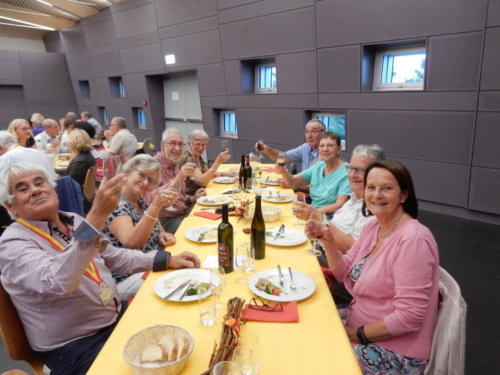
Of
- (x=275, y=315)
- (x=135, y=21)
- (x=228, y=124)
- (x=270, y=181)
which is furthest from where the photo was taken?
(x=135, y=21)

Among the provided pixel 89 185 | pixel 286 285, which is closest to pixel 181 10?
pixel 89 185

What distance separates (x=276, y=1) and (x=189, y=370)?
5886 millimetres

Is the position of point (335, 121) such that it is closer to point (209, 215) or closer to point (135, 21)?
point (209, 215)

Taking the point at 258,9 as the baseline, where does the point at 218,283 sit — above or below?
below

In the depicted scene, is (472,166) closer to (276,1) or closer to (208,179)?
(208,179)

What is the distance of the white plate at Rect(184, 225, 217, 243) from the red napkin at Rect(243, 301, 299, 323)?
0.74m

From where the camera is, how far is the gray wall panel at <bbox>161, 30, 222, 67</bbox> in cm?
677

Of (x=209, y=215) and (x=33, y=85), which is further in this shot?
(x=33, y=85)

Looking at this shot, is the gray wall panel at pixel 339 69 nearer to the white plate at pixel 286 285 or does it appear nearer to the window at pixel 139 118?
the white plate at pixel 286 285

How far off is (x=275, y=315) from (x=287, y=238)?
2.55ft

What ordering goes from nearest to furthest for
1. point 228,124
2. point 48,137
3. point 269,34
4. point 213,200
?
point 213,200, point 269,34, point 48,137, point 228,124

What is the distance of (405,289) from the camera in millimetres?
1330

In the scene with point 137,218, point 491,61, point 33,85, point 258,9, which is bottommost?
point 137,218

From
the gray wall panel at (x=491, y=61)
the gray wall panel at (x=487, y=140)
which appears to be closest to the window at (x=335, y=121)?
the gray wall panel at (x=487, y=140)
